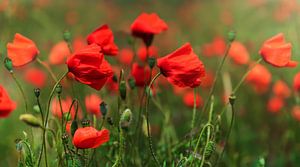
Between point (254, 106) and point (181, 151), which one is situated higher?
point (181, 151)

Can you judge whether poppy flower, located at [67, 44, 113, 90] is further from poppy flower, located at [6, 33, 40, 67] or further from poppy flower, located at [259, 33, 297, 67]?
poppy flower, located at [259, 33, 297, 67]

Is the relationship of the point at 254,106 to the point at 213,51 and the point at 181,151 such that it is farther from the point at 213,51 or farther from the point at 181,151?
the point at 181,151

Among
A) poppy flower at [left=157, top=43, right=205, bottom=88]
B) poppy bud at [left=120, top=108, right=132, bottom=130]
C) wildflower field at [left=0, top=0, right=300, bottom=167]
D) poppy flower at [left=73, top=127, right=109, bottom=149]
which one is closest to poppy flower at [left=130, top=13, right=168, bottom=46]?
wildflower field at [left=0, top=0, right=300, bottom=167]

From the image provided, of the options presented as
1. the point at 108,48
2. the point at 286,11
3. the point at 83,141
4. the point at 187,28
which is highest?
the point at 108,48

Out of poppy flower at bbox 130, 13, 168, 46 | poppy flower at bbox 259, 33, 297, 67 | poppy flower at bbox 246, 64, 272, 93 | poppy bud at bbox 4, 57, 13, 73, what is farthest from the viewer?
poppy flower at bbox 246, 64, 272, 93

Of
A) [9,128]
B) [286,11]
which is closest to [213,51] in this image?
[9,128]

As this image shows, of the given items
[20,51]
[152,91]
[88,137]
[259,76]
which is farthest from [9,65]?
[259,76]

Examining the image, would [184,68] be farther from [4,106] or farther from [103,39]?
[4,106]
